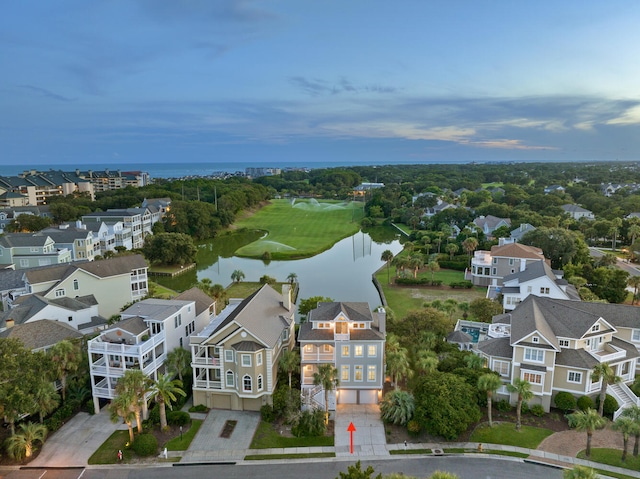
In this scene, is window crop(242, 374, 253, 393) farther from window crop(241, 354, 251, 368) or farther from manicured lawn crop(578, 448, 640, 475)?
manicured lawn crop(578, 448, 640, 475)

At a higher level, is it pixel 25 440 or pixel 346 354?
pixel 346 354

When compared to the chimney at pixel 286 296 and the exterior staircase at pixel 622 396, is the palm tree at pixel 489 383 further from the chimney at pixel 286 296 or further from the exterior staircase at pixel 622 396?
the chimney at pixel 286 296

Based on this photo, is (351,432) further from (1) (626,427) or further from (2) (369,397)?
(1) (626,427)

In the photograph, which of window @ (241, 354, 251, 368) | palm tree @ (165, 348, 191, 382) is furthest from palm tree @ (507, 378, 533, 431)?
palm tree @ (165, 348, 191, 382)

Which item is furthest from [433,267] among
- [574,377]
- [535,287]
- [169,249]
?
[169,249]

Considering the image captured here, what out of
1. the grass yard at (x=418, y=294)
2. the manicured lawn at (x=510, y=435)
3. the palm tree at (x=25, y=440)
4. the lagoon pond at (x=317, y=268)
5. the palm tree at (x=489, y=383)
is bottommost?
the lagoon pond at (x=317, y=268)

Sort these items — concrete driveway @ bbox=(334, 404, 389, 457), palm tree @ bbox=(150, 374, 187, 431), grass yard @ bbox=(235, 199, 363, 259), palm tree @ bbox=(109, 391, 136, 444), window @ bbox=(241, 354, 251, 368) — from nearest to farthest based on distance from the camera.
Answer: palm tree @ bbox=(109, 391, 136, 444)
concrete driveway @ bbox=(334, 404, 389, 457)
palm tree @ bbox=(150, 374, 187, 431)
window @ bbox=(241, 354, 251, 368)
grass yard @ bbox=(235, 199, 363, 259)

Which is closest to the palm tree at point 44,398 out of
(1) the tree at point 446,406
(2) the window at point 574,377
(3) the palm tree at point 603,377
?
(1) the tree at point 446,406
